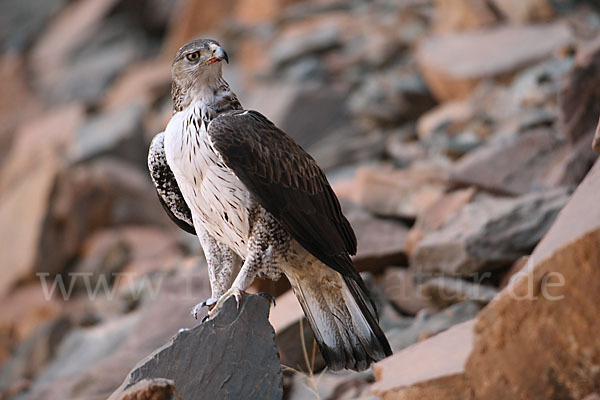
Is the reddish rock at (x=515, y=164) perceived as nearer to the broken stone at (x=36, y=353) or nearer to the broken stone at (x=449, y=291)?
the broken stone at (x=449, y=291)

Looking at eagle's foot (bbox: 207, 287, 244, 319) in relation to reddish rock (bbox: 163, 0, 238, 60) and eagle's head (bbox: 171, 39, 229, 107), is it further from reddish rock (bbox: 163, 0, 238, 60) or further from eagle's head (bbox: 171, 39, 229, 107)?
reddish rock (bbox: 163, 0, 238, 60)

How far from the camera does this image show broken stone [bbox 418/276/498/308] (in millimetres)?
4613

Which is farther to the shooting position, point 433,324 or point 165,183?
point 433,324

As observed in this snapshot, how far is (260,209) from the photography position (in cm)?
347

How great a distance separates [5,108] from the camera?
Answer: 18.4 meters

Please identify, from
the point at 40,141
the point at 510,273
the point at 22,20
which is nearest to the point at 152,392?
the point at 510,273

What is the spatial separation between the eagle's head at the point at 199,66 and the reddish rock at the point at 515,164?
2779 mm

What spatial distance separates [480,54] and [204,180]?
639cm

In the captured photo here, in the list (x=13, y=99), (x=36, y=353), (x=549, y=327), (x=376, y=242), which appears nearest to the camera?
(x=549, y=327)

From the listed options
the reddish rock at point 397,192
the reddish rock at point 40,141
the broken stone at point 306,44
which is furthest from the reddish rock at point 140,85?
the reddish rock at point 397,192

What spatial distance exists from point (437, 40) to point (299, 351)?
21.2 feet

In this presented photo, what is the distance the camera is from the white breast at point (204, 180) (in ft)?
11.2

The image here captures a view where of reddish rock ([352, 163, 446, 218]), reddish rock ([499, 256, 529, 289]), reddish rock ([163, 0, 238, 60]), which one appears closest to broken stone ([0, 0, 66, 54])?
reddish rock ([163, 0, 238, 60])

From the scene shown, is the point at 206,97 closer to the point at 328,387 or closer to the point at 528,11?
the point at 328,387
